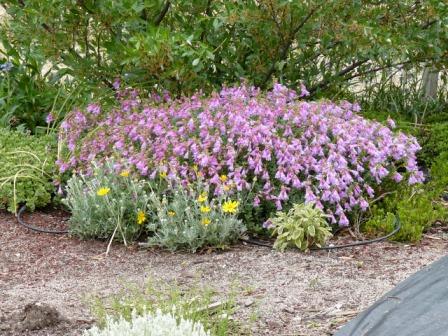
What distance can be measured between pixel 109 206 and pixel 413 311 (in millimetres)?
2854

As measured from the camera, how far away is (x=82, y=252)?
4844 mm

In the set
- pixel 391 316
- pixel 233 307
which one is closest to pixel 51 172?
pixel 233 307

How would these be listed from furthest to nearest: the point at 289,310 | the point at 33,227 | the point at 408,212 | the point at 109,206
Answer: the point at 33,227, the point at 408,212, the point at 109,206, the point at 289,310

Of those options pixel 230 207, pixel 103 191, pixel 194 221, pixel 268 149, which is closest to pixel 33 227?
pixel 103 191

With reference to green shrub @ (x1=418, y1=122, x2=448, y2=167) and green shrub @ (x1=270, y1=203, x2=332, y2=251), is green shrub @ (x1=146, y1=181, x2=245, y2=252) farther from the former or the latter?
green shrub @ (x1=418, y1=122, x2=448, y2=167)

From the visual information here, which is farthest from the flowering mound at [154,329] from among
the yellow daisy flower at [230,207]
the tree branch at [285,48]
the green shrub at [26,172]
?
the tree branch at [285,48]

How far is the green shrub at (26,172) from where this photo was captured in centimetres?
546

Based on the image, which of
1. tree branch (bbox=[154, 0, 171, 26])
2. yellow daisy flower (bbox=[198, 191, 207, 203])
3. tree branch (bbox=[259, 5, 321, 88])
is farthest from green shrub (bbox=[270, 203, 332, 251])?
tree branch (bbox=[154, 0, 171, 26])

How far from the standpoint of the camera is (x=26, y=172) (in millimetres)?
5633

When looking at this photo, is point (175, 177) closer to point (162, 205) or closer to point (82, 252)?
point (162, 205)

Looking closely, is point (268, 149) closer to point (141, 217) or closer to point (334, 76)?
point (141, 217)

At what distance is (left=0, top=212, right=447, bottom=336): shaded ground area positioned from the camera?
365 cm

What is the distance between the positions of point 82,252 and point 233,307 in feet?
4.67

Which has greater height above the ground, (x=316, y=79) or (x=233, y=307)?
(x=316, y=79)
